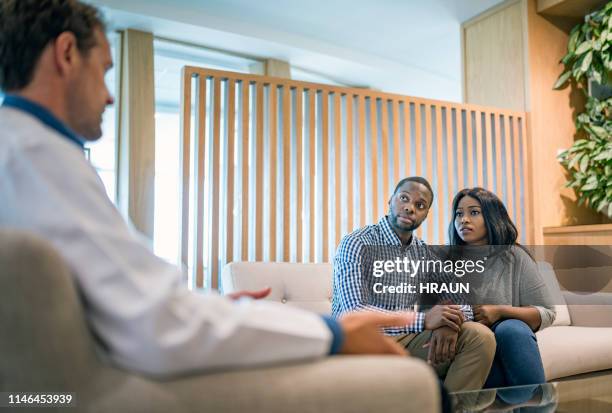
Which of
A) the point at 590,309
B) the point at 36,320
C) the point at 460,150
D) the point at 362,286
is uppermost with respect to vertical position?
the point at 460,150

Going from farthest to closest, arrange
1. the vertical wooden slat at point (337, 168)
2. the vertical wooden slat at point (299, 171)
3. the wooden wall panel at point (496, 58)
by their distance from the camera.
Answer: the wooden wall panel at point (496, 58) → the vertical wooden slat at point (337, 168) → the vertical wooden slat at point (299, 171)

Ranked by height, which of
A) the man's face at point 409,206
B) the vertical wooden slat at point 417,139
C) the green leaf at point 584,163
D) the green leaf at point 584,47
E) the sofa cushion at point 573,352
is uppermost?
the green leaf at point 584,47

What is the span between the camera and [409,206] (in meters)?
2.27

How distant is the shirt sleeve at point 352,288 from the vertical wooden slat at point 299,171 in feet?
4.10

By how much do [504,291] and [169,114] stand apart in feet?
17.1

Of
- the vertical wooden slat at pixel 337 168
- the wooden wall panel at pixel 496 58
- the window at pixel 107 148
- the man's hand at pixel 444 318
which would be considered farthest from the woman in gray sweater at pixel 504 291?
the window at pixel 107 148

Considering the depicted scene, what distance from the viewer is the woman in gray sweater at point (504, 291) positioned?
2068 millimetres

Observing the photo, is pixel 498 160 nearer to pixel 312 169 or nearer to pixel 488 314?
pixel 312 169

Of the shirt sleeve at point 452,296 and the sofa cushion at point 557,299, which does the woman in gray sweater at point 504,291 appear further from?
the sofa cushion at point 557,299

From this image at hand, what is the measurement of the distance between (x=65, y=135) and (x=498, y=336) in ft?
5.95

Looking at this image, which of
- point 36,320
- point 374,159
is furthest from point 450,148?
point 36,320

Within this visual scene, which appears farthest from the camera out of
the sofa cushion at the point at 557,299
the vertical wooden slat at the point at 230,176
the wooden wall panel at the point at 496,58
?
the wooden wall panel at the point at 496,58

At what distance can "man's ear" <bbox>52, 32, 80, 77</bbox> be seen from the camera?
775mm

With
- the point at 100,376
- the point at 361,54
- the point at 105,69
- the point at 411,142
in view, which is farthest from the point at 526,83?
the point at 100,376
